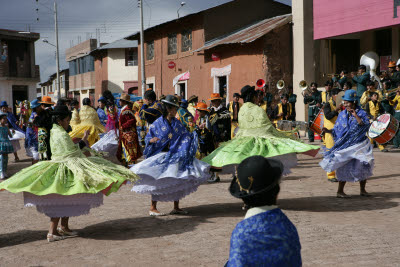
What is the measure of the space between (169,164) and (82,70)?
48.9m

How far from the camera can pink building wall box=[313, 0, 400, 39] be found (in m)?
16.2

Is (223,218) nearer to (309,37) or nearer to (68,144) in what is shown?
(68,144)

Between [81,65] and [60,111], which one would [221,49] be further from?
[81,65]

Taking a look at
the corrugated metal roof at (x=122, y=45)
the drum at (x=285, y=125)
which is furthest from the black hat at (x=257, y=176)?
the corrugated metal roof at (x=122, y=45)

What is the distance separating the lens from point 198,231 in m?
6.55

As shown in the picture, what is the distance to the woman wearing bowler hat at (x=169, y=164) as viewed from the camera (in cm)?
709

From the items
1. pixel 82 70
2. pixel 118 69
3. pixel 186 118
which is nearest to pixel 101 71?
pixel 118 69

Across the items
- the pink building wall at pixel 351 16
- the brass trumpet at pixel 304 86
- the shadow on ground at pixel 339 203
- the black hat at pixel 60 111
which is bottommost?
the shadow on ground at pixel 339 203

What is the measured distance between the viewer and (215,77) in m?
25.9

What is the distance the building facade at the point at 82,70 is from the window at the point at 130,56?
20.1 feet

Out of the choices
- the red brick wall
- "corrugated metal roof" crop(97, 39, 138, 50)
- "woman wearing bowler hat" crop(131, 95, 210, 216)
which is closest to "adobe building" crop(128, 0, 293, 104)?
"corrugated metal roof" crop(97, 39, 138, 50)

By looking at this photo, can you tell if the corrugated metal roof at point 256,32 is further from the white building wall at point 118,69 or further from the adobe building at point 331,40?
the white building wall at point 118,69

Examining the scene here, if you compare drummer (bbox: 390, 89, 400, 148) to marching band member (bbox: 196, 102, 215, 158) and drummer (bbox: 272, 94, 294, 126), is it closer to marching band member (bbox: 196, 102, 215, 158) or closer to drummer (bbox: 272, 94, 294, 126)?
drummer (bbox: 272, 94, 294, 126)

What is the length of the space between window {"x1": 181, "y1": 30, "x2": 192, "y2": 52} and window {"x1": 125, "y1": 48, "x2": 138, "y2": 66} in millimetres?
16745
